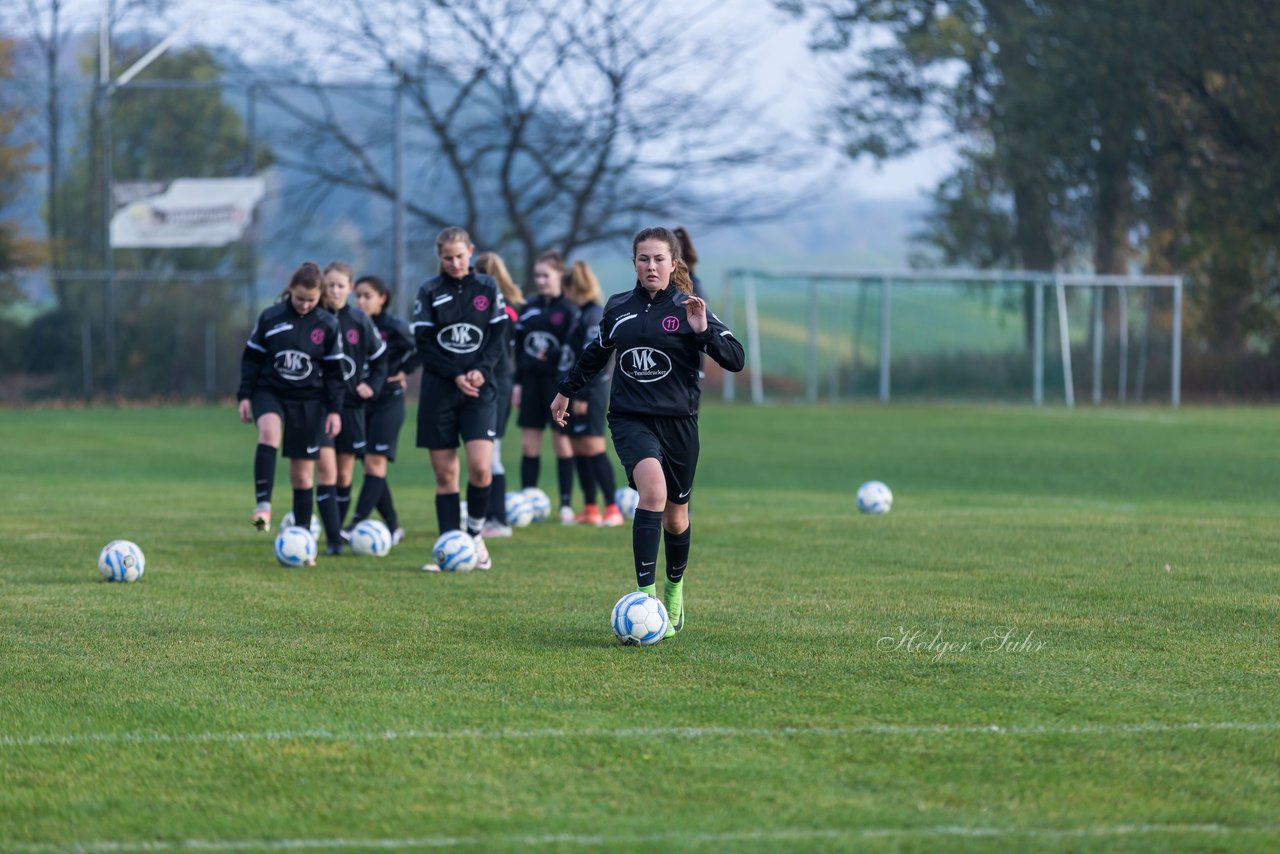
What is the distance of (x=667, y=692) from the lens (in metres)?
5.98

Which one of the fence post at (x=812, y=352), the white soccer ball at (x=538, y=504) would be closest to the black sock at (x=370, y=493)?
the white soccer ball at (x=538, y=504)

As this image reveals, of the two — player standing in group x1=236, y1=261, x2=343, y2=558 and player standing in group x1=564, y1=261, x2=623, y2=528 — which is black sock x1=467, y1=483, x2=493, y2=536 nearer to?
player standing in group x1=236, y1=261, x2=343, y2=558

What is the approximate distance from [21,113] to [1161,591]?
32.7 meters

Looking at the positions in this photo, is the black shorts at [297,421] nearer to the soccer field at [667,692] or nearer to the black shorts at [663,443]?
the soccer field at [667,692]

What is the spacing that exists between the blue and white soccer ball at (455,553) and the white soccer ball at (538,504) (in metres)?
3.02

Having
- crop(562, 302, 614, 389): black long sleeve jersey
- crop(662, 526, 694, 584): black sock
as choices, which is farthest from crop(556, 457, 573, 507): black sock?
crop(662, 526, 694, 584): black sock

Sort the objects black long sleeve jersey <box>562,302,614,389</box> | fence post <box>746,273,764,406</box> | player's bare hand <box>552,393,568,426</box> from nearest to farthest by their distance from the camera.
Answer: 1. player's bare hand <box>552,393,568,426</box>
2. black long sleeve jersey <box>562,302,614,389</box>
3. fence post <box>746,273,764,406</box>

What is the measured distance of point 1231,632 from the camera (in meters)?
7.25

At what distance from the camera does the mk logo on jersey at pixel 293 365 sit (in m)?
10.2

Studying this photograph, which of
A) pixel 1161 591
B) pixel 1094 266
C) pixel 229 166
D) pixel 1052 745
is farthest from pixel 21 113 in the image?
pixel 1052 745

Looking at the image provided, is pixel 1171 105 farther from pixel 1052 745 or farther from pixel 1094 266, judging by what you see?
pixel 1052 745

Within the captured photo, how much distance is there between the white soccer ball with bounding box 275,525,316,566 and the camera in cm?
988

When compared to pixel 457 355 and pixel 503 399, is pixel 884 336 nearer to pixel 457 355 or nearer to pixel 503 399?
pixel 503 399

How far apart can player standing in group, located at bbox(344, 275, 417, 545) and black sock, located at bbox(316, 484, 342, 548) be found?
0.55 meters
